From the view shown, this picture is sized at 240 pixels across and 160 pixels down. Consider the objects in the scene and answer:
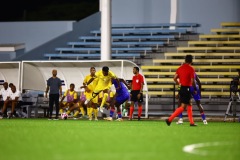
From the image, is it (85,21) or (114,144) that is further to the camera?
(85,21)

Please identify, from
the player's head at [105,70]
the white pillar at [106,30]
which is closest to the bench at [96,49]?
the white pillar at [106,30]

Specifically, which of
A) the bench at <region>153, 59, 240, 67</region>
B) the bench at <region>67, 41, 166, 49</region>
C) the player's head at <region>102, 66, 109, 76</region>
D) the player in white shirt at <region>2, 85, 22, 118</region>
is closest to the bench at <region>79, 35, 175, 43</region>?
the bench at <region>67, 41, 166, 49</region>

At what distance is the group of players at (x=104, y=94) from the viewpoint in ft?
76.3

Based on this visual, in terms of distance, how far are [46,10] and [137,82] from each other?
72.4 ft

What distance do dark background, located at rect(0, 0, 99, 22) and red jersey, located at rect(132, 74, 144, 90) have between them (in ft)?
64.3

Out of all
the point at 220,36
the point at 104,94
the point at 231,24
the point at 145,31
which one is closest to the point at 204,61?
the point at 220,36

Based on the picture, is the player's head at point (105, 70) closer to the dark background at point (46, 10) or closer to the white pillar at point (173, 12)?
the white pillar at point (173, 12)

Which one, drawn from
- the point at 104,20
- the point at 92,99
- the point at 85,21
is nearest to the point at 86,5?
the point at 85,21

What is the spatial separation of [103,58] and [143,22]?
32.3 ft

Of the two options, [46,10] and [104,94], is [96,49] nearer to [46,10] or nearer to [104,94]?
[104,94]

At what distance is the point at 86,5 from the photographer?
4528cm

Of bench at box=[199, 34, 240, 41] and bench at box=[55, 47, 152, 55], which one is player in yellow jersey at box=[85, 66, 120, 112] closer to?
bench at box=[55, 47, 152, 55]

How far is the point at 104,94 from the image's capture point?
24.1 m

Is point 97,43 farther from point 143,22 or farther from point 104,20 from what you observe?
point 104,20
